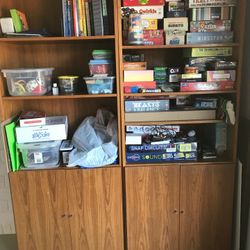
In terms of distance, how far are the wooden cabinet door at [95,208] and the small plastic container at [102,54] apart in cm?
67

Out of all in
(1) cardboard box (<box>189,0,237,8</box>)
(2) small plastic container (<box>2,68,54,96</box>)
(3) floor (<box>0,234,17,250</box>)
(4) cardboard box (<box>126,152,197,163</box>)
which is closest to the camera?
(1) cardboard box (<box>189,0,237,8</box>)

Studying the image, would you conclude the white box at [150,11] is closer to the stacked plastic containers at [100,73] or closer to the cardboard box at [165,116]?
the stacked plastic containers at [100,73]

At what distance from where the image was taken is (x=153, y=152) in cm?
176

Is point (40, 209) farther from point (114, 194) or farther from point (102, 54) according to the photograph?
point (102, 54)

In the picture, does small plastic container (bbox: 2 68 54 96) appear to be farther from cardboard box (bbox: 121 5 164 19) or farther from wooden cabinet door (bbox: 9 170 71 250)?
cardboard box (bbox: 121 5 164 19)

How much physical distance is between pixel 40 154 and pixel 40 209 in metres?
0.34

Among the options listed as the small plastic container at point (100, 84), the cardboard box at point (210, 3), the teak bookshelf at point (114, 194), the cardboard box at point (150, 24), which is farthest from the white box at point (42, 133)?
Answer: the cardboard box at point (210, 3)

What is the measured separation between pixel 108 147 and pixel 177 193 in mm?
515

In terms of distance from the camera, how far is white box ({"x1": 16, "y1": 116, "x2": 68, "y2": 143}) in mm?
1724

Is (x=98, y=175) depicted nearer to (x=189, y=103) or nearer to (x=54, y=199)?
(x=54, y=199)

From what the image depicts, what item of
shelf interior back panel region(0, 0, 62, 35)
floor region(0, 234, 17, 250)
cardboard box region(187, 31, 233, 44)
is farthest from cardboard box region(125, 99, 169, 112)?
floor region(0, 234, 17, 250)

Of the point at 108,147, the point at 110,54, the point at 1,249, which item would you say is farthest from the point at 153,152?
the point at 1,249

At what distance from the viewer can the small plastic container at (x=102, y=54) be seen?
1.66 metres

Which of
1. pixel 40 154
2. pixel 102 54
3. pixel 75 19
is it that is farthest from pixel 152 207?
pixel 75 19
